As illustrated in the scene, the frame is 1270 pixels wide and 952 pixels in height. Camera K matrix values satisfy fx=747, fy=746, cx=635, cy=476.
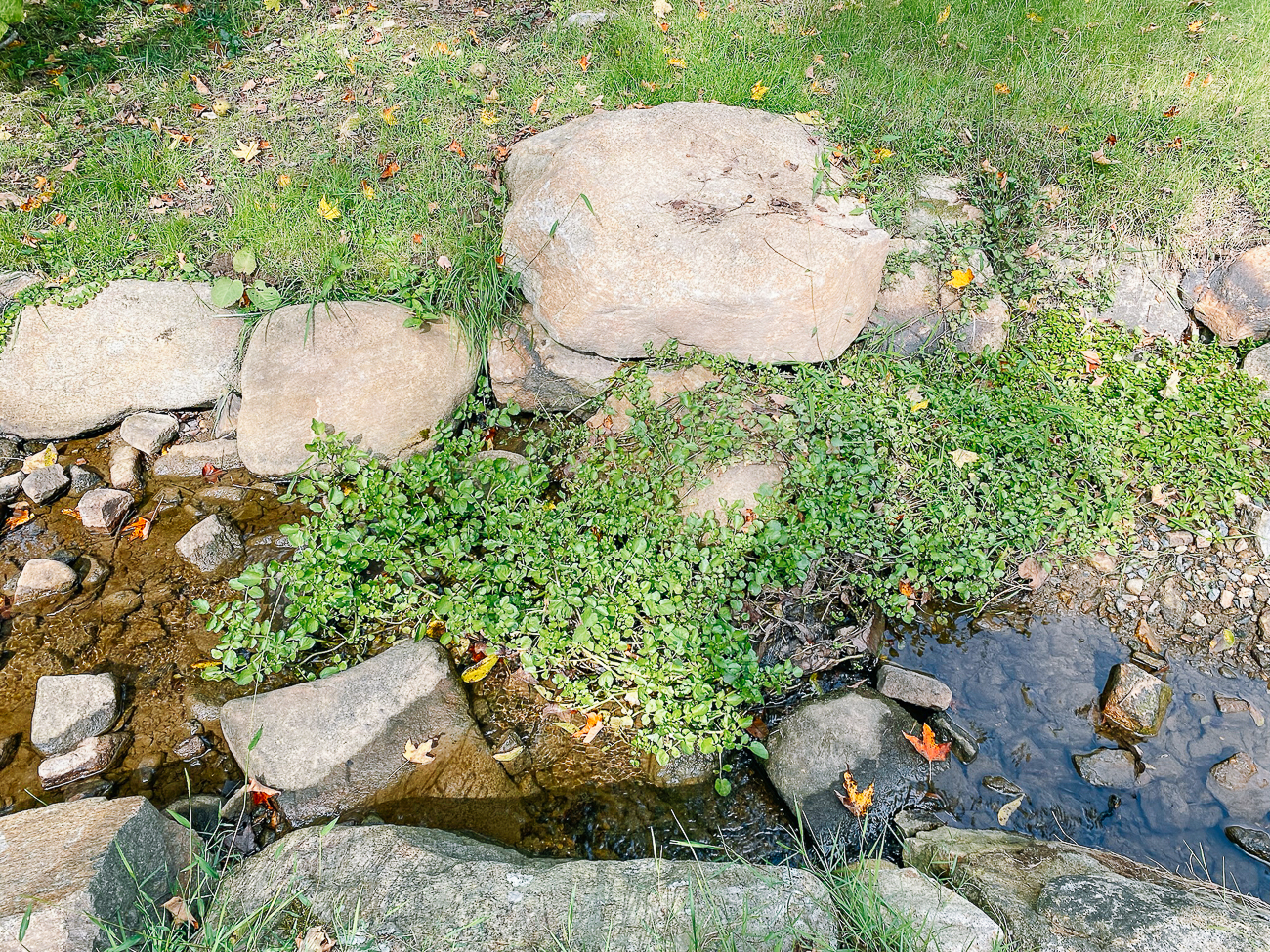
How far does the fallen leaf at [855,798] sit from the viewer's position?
2.87 meters

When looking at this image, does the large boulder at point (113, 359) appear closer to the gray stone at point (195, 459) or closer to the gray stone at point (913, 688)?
the gray stone at point (195, 459)

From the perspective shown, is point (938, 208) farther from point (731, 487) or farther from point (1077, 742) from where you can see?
point (1077, 742)

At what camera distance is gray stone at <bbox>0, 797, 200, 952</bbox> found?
204cm

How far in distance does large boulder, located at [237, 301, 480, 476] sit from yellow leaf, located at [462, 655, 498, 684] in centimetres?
131

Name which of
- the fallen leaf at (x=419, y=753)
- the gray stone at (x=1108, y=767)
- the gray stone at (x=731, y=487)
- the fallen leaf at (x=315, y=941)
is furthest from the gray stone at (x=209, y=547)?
the gray stone at (x=1108, y=767)

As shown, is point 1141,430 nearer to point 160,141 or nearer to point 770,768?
point 770,768

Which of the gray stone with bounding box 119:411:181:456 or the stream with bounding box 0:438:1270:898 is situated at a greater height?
the gray stone with bounding box 119:411:181:456

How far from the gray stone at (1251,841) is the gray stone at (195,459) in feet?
16.0

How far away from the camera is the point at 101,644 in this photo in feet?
11.2

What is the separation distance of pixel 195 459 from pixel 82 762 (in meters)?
1.70

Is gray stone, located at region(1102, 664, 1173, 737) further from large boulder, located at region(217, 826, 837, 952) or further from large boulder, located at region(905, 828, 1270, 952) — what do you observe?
large boulder, located at region(217, 826, 837, 952)

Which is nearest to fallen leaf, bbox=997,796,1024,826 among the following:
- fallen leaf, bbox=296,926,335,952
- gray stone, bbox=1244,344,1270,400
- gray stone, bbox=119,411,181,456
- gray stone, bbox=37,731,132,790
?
fallen leaf, bbox=296,926,335,952

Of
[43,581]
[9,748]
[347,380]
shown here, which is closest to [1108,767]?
[347,380]

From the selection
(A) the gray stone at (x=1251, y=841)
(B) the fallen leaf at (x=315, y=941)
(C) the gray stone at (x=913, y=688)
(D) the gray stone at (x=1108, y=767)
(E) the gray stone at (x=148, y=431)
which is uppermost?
(B) the fallen leaf at (x=315, y=941)
